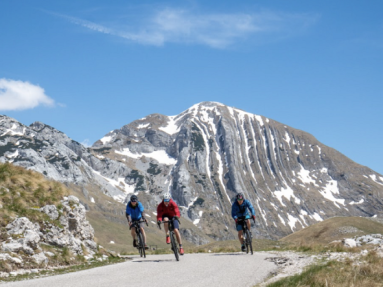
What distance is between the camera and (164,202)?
1670cm

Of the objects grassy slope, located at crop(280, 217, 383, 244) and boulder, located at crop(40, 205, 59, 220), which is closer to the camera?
boulder, located at crop(40, 205, 59, 220)

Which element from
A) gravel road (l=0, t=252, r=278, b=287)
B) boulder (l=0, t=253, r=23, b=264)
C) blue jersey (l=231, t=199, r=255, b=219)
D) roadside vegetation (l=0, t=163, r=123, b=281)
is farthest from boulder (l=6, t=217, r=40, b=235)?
blue jersey (l=231, t=199, r=255, b=219)

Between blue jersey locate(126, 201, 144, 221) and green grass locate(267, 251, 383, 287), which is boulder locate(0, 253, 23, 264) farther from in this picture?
green grass locate(267, 251, 383, 287)

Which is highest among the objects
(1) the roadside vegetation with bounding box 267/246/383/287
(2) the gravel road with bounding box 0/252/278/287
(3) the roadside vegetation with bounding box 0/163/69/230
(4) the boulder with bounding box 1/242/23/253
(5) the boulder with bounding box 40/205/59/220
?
(3) the roadside vegetation with bounding box 0/163/69/230

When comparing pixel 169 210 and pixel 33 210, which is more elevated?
pixel 33 210

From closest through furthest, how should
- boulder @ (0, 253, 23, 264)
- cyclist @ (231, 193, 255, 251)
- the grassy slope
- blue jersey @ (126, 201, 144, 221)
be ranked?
boulder @ (0, 253, 23, 264), blue jersey @ (126, 201, 144, 221), cyclist @ (231, 193, 255, 251), the grassy slope

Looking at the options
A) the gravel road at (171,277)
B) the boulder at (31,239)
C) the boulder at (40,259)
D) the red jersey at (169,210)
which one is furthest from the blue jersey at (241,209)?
the boulder at (31,239)

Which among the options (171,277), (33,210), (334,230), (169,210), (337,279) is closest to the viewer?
(337,279)

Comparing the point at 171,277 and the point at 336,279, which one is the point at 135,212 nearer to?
the point at 171,277

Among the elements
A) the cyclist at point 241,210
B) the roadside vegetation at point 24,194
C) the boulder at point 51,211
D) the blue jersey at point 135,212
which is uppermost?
the roadside vegetation at point 24,194

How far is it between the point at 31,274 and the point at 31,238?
2.61 metres

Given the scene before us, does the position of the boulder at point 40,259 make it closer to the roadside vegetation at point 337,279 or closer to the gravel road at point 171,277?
the gravel road at point 171,277

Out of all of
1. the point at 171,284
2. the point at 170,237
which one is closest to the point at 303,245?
the point at 170,237

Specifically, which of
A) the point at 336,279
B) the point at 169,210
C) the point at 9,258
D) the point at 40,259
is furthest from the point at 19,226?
the point at 336,279
